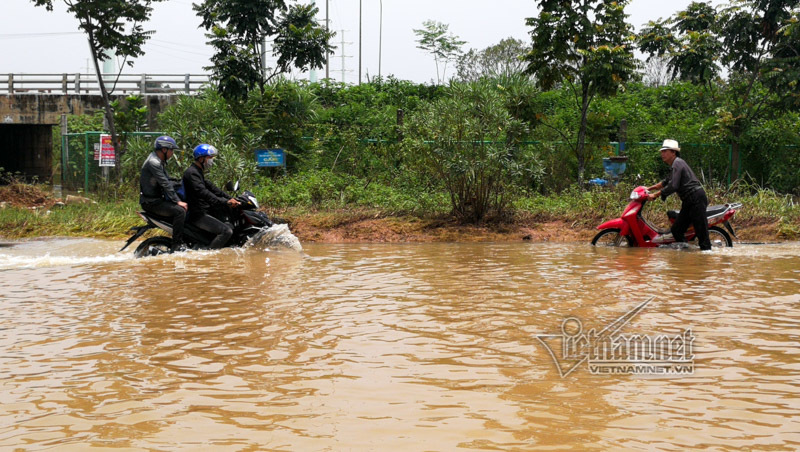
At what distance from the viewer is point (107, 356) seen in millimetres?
5527

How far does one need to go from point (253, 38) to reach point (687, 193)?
44.1 ft

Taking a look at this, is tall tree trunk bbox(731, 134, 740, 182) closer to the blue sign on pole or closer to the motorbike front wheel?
the motorbike front wheel

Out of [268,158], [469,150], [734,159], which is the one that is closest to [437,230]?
[469,150]

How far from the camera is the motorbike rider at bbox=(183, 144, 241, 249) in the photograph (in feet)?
35.1

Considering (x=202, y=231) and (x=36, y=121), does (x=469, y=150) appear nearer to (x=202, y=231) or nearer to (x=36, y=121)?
(x=202, y=231)

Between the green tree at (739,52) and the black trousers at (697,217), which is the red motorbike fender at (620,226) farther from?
the green tree at (739,52)

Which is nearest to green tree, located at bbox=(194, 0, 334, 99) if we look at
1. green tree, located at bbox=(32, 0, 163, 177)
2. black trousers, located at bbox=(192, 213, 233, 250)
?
green tree, located at bbox=(32, 0, 163, 177)

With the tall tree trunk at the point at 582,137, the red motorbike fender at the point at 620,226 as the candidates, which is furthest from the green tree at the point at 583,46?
the red motorbike fender at the point at 620,226

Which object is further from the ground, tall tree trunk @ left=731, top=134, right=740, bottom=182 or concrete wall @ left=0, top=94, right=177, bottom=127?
concrete wall @ left=0, top=94, right=177, bottom=127

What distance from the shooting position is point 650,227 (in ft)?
39.5

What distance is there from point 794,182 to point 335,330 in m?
17.1

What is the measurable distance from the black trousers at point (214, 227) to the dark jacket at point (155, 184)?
0.50m

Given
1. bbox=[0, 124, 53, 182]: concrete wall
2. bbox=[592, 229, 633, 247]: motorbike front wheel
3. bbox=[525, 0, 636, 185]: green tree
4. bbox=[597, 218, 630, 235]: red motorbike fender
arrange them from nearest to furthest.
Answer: bbox=[597, 218, 630, 235]: red motorbike fender, bbox=[592, 229, 633, 247]: motorbike front wheel, bbox=[525, 0, 636, 185]: green tree, bbox=[0, 124, 53, 182]: concrete wall

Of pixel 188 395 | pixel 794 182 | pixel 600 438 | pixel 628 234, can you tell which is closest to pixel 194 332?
pixel 188 395
